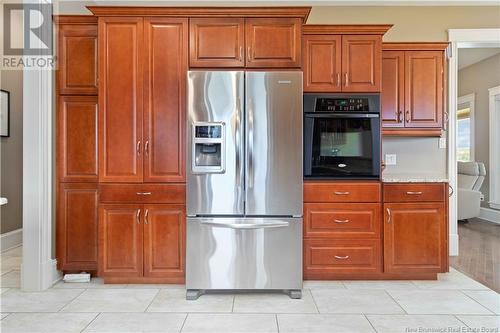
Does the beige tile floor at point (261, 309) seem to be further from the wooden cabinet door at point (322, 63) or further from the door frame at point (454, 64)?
the wooden cabinet door at point (322, 63)

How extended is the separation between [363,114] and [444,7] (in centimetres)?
204

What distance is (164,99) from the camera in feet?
9.58

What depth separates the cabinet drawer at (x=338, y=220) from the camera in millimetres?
2994

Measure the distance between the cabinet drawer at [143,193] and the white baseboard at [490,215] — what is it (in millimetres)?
5685

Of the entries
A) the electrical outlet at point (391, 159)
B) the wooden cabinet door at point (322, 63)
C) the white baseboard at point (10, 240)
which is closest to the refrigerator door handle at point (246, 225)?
the wooden cabinet door at point (322, 63)

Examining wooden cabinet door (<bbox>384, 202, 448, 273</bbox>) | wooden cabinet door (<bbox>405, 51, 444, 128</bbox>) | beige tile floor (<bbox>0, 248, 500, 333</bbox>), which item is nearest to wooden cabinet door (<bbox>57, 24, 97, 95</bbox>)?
beige tile floor (<bbox>0, 248, 500, 333</bbox>)

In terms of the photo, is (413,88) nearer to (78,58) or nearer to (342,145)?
(342,145)

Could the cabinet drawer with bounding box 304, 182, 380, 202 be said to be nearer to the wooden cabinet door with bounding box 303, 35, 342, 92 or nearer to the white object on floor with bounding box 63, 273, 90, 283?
the wooden cabinet door with bounding box 303, 35, 342, 92

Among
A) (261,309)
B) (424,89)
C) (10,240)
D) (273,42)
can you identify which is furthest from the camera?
(10,240)

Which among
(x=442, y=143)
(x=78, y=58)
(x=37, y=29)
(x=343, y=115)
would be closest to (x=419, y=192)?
(x=343, y=115)

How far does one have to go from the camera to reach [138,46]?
2.91 metres

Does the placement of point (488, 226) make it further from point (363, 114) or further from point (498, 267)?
point (363, 114)

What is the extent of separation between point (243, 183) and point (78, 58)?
187 cm

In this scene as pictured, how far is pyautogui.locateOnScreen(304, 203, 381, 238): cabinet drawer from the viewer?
2.99 meters
